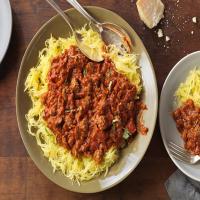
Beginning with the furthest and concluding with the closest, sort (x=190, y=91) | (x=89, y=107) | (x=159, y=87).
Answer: (x=159, y=87), (x=190, y=91), (x=89, y=107)

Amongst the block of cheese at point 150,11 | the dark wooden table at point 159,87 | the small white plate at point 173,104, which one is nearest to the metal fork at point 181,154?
the small white plate at point 173,104

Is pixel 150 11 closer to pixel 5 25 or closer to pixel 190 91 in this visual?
pixel 190 91

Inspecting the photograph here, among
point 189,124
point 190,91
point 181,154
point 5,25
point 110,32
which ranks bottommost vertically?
point 181,154

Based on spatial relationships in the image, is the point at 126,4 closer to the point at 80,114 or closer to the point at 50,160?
the point at 80,114

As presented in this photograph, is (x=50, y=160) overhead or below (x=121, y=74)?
below

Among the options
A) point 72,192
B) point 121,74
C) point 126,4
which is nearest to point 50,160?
point 72,192

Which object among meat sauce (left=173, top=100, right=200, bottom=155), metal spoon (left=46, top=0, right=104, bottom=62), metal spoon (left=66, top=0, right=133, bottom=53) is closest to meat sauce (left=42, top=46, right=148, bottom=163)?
metal spoon (left=46, top=0, right=104, bottom=62)

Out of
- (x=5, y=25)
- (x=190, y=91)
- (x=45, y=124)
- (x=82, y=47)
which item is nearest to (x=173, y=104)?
(x=190, y=91)

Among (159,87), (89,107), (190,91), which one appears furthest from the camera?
(159,87)
